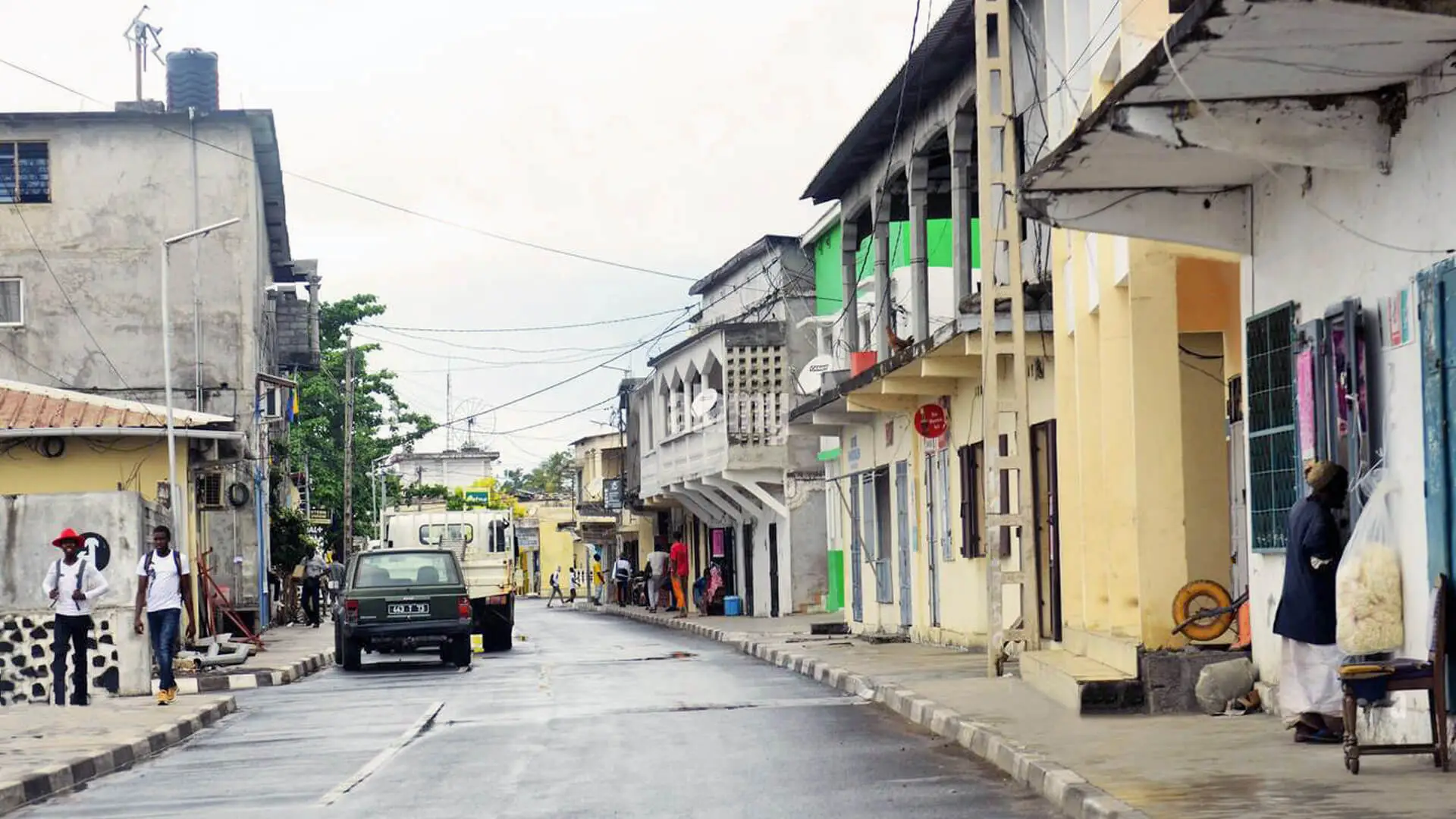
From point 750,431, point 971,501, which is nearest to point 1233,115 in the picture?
point 971,501

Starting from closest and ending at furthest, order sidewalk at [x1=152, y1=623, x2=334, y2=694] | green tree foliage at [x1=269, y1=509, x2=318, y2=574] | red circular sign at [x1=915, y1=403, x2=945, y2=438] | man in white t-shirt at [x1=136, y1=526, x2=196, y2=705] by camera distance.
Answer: man in white t-shirt at [x1=136, y1=526, x2=196, y2=705] < sidewalk at [x1=152, y1=623, x2=334, y2=694] < red circular sign at [x1=915, y1=403, x2=945, y2=438] < green tree foliage at [x1=269, y1=509, x2=318, y2=574]

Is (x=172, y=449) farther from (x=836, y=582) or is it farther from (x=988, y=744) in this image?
(x=988, y=744)

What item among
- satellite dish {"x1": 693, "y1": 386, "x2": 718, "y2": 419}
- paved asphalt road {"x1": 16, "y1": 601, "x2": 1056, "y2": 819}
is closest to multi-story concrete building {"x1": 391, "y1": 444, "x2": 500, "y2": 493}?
satellite dish {"x1": 693, "y1": 386, "x2": 718, "y2": 419}

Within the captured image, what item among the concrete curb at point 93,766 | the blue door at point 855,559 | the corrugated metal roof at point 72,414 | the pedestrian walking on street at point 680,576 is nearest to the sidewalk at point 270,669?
the corrugated metal roof at point 72,414

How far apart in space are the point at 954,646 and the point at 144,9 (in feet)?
88.6

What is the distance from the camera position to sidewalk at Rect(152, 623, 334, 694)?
24.5 m

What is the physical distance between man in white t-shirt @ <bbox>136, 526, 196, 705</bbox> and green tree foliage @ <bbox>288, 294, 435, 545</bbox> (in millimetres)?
38419

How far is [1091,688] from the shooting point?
14742 mm

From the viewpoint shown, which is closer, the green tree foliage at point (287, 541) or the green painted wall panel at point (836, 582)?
the green painted wall panel at point (836, 582)

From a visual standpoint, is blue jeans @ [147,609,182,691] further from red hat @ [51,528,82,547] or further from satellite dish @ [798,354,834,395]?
satellite dish @ [798,354,834,395]

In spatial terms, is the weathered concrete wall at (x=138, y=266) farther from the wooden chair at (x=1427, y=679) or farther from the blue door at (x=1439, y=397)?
the wooden chair at (x=1427, y=679)

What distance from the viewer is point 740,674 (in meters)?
24.2

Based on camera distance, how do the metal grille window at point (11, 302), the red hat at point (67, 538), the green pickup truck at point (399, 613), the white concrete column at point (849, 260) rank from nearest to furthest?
the red hat at point (67, 538), the green pickup truck at point (399, 613), the white concrete column at point (849, 260), the metal grille window at point (11, 302)

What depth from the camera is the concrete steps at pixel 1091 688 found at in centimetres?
1477
